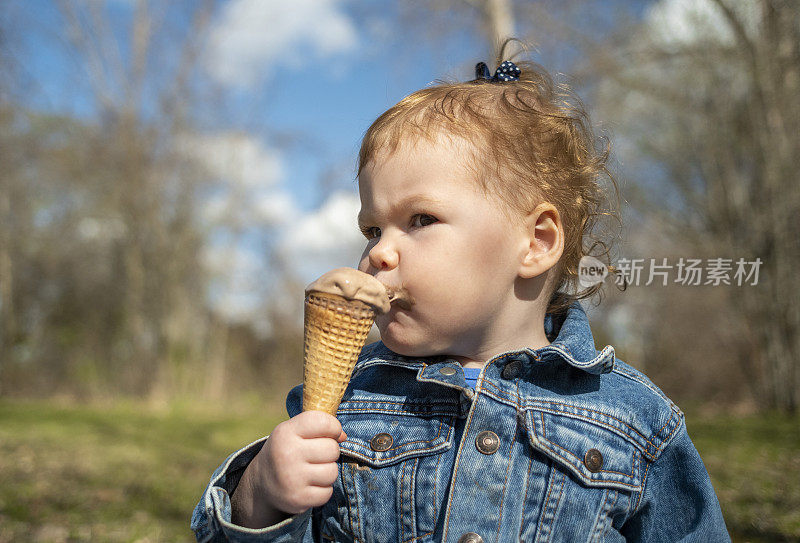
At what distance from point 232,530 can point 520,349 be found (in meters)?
0.84

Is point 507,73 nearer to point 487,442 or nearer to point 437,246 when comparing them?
point 437,246

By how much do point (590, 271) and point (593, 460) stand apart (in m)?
0.73

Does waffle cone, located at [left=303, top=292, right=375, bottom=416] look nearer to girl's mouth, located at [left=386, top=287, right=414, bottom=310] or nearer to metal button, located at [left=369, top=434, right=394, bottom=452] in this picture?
girl's mouth, located at [left=386, top=287, right=414, bottom=310]

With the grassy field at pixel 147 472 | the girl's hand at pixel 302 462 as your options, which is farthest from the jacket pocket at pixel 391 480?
the grassy field at pixel 147 472

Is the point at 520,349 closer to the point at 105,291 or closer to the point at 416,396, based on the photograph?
the point at 416,396

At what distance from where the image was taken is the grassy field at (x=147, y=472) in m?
3.05

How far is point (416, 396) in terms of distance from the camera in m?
1.75

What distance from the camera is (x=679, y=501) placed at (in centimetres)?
170

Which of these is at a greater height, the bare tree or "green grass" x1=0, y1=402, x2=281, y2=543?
the bare tree

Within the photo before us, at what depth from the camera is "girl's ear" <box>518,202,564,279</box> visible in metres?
1.78

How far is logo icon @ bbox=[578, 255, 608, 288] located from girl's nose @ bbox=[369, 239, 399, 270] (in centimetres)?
72

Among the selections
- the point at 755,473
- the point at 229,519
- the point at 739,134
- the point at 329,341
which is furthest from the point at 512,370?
the point at 739,134

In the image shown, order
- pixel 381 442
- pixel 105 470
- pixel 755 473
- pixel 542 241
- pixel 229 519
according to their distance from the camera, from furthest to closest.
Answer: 1. pixel 105 470
2. pixel 755 473
3. pixel 542 241
4. pixel 381 442
5. pixel 229 519

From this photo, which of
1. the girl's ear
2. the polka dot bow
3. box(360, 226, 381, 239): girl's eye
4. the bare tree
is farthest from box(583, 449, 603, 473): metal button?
the bare tree
